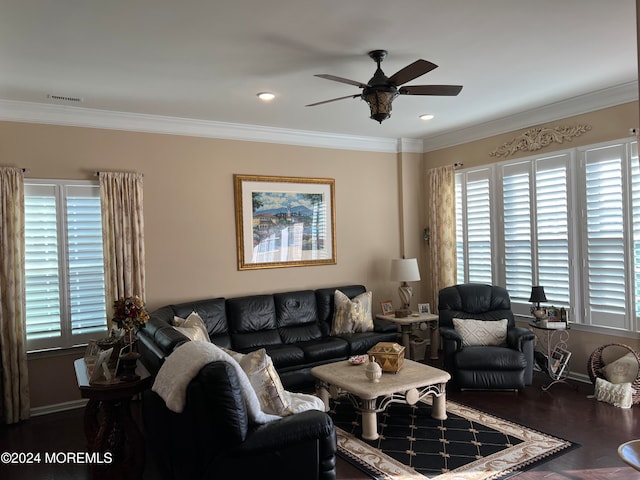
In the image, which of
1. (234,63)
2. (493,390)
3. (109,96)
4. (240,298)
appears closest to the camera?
(234,63)

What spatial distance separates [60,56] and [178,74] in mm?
834

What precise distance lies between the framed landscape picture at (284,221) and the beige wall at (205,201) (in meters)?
0.10

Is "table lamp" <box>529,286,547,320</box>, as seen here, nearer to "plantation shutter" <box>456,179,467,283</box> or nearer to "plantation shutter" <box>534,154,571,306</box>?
"plantation shutter" <box>534,154,571,306</box>

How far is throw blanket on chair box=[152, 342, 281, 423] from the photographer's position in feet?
8.53

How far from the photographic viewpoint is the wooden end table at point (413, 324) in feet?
18.8

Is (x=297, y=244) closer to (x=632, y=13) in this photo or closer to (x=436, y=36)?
(x=436, y=36)

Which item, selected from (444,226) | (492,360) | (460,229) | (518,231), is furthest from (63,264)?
(518,231)

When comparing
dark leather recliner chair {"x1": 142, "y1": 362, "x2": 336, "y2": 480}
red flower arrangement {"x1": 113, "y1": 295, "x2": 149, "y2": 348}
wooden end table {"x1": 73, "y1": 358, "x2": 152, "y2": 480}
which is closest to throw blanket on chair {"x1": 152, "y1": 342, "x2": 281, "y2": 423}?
dark leather recliner chair {"x1": 142, "y1": 362, "x2": 336, "y2": 480}

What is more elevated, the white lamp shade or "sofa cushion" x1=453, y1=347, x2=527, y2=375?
the white lamp shade

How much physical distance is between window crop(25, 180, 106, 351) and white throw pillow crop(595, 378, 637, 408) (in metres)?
4.91

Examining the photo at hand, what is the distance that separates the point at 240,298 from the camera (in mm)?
5293

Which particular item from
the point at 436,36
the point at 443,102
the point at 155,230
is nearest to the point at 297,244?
the point at 155,230

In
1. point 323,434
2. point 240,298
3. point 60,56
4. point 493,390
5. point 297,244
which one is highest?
point 60,56

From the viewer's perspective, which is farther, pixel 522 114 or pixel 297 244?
pixel 297 244
